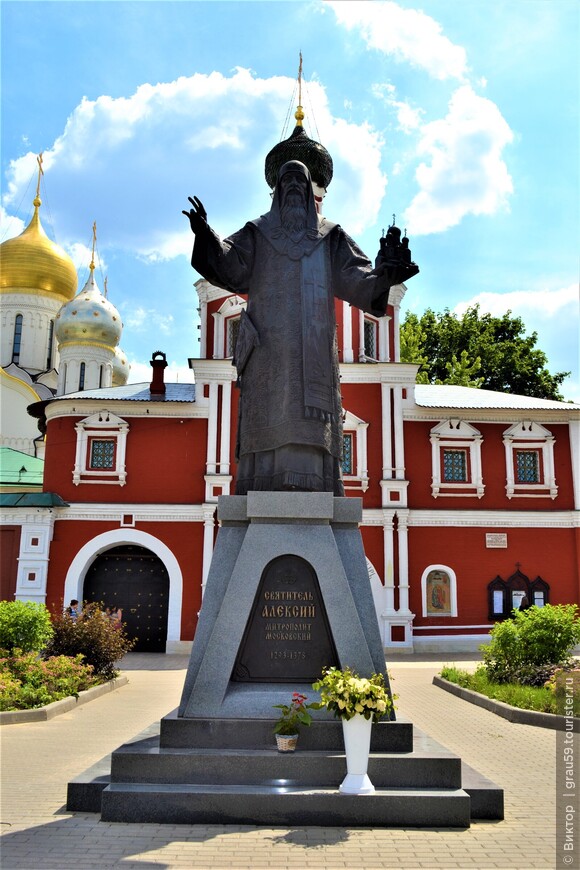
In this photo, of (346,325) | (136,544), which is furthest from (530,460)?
(136,544)

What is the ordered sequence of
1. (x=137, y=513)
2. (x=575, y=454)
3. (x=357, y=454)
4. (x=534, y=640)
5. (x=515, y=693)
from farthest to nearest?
(x=575, y=454), (x=357, y=454), (x=137, y=513), (x=534, y=640), (x=515, y=693)

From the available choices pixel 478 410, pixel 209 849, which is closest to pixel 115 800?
pixel 209 849

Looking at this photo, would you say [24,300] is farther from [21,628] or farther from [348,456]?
[21,628]

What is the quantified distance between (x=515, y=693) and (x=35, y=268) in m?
33.2

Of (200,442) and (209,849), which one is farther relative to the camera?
(200,442)

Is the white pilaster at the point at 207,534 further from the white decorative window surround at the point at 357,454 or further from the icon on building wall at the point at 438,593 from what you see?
the icon on building wall at the point at 438,593

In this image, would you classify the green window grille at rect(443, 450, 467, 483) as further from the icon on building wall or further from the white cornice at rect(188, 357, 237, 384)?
the white cornice at rect(188, 357, 237, 384)

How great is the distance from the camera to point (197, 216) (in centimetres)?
608

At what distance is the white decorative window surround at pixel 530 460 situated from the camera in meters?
21.5

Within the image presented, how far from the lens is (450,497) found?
841 inches

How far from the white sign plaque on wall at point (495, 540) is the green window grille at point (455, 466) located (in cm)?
171

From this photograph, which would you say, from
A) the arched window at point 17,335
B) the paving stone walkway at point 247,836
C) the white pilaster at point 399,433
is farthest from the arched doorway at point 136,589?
the arched window at point 17,335

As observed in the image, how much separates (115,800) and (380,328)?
2028cm

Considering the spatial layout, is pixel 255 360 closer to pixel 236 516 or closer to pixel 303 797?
pixel 236 516
